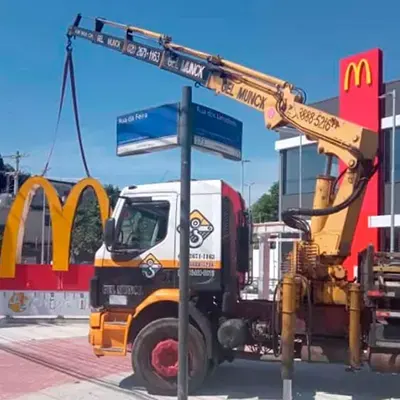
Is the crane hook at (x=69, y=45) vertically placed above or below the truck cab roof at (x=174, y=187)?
above

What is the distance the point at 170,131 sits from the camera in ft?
17.4

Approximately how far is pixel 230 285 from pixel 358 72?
1989 cm

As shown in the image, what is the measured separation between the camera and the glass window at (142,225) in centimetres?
969

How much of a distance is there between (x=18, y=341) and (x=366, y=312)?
885cm

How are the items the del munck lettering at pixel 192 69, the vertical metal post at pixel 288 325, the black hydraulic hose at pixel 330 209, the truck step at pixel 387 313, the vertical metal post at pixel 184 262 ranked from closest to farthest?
the vertical metal post at pixel 184 262 → the vertical metal post at pixel 288 325 → the truck step at pixel 387 313 → the black hydraulic hose at pixel 330 209 → the del munck lettering at pixel 192 69

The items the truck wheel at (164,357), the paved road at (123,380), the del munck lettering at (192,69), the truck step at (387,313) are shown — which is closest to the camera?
the truck step at (387,313)

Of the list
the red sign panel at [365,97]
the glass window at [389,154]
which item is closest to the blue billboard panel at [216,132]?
the red sign panel at [365,97]

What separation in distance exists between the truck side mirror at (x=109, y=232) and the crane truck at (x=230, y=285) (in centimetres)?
2

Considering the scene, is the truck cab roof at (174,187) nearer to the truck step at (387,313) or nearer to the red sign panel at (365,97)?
the truck step at (387,313)

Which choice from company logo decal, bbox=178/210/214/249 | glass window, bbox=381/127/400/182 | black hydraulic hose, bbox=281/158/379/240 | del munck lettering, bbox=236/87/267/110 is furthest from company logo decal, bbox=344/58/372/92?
company logo decal, bbox=178/210/214/249

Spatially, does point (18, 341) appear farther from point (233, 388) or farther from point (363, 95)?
point (363, 95)

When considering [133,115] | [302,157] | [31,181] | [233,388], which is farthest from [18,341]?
[302,157]

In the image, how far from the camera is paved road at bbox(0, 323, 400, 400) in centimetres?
927

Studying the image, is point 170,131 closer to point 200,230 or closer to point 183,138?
point 183,138
